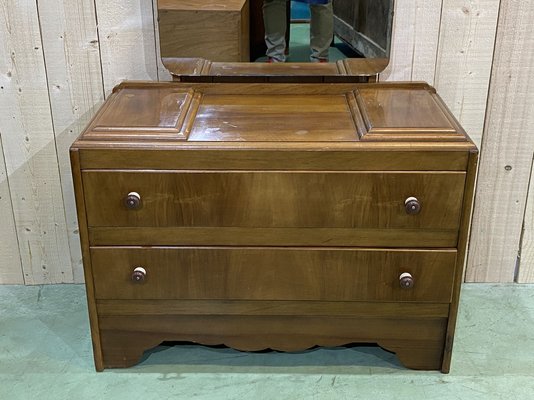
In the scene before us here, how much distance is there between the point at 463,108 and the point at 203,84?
0.78 metres

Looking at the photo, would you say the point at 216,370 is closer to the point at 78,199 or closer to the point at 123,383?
the point at 123,383

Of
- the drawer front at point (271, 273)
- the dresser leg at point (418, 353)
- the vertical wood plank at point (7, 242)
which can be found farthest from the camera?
the vertical wood plank at point (7, 242)

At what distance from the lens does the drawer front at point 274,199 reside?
1.58m

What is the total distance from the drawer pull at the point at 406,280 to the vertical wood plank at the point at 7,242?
1238 millimetres

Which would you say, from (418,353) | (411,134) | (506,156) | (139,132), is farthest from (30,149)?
(506,156)

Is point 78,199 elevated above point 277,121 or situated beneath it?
situated beneath

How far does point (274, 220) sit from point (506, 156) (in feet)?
2.80

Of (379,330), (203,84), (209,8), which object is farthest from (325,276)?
(209,8)

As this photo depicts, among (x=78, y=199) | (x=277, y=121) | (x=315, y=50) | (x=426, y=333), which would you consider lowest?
(x=426, y=333)

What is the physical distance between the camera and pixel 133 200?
1.59 m

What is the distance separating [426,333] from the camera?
1.76m

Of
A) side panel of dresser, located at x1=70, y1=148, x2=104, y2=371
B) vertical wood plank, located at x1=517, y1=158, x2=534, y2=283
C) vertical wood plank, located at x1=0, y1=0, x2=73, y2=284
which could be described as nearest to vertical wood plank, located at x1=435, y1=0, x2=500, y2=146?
vertical wood plank, located at x1=517, y1=158, x2=534, y2=283

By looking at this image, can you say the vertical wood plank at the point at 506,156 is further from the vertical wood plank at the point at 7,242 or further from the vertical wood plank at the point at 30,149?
the vertical wood plank at the point at 7,242

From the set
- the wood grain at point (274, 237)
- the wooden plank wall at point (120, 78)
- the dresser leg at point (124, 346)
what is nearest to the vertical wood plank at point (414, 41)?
the wooden plank wall at point (120, 78)
